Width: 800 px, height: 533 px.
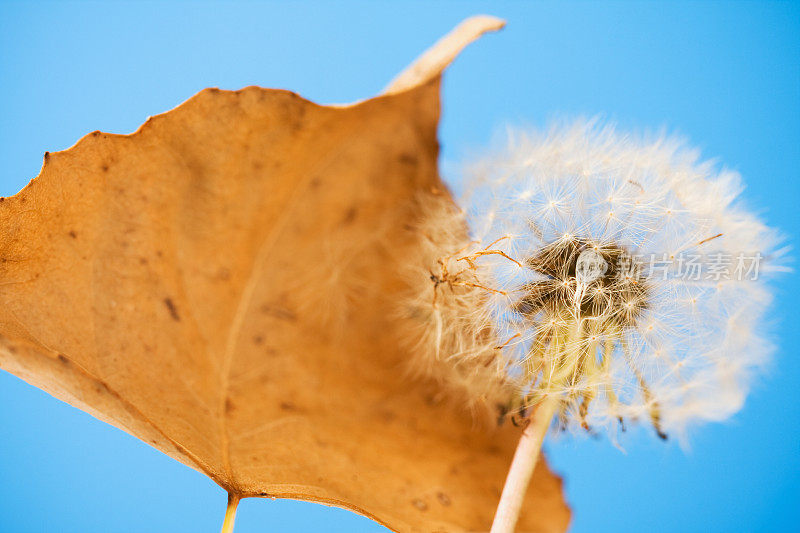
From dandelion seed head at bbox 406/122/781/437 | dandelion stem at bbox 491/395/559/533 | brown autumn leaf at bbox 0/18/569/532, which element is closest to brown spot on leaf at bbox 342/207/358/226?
brown autumn leaf at bbox 0/18/569/532

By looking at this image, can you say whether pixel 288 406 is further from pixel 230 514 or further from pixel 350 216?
pixel 350 216

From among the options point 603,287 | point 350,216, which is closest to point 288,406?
point 350,216

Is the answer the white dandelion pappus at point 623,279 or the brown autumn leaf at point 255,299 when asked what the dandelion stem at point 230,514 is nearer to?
the brown autumn leaf at point 255,299

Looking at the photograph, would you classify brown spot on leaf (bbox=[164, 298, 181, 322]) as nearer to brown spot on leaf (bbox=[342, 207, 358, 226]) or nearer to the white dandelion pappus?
brown spot on leaf (bbox=[342, 207, 358, 226])

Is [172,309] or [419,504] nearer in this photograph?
[172,309]

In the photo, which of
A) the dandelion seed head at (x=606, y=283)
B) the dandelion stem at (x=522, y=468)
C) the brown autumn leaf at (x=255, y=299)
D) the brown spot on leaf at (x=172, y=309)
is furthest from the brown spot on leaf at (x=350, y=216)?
the dandelion stem at (x=522, y=468)

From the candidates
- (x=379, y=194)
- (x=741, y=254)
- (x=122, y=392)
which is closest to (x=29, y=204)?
(x=122, y=392)

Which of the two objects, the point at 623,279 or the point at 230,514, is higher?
the point at 623,279
